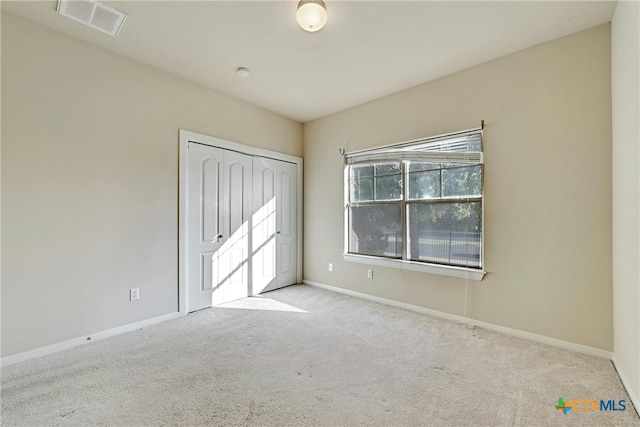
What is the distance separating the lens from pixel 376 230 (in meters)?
3.79

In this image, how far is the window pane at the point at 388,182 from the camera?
3.57m

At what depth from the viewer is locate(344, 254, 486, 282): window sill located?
9.59 feet

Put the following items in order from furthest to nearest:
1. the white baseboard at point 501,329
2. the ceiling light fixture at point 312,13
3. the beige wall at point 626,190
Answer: the white baseboard at point 501,329
the ceiling light fixture at point 312,13
the beige wall at point 626,190

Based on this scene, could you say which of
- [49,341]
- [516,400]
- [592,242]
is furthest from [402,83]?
[49,341]

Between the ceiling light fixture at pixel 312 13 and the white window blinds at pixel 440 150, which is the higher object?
the ceiling light fixture at pixel 312 13

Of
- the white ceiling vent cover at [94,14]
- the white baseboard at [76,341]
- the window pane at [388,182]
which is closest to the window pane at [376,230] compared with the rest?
the window pane at [388,182]

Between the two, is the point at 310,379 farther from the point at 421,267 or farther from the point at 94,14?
the point at 94,14

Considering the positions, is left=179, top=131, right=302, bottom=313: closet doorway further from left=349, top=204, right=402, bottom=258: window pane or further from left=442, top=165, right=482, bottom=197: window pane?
left=442, top=165, right=482, bottom=197: window pane

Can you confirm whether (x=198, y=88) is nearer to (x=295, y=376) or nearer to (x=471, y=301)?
(x=295, y=376)

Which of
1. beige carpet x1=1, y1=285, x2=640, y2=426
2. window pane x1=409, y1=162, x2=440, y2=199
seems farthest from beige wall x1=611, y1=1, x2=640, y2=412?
window pane x1=409, y1=162, x2=440, y2=199

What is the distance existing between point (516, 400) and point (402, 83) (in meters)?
3.15

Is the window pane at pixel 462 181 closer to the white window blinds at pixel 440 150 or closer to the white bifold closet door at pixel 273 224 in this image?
the white window blinds at pixel 440 150

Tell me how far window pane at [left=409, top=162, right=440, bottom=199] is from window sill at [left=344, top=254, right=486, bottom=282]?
81 cm

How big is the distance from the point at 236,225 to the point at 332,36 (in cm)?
252
